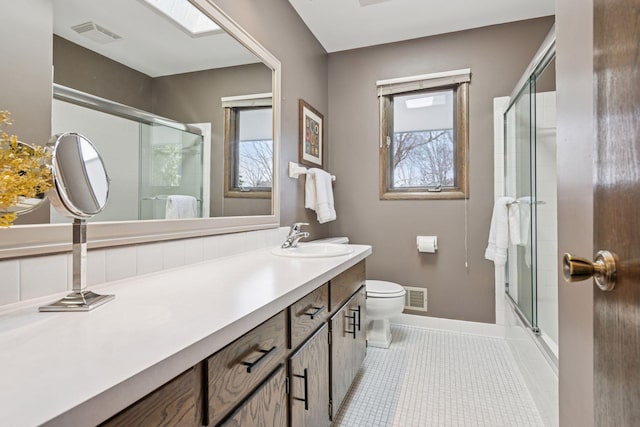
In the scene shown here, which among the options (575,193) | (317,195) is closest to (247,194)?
(317,195)

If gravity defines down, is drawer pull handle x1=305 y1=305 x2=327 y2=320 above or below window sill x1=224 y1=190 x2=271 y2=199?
below

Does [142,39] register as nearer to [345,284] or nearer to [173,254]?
[173,254]

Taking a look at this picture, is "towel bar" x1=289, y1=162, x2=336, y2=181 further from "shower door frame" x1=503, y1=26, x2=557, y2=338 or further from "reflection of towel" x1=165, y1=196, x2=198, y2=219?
"shower door frame" x1=503, y1=26, x2=557, y2=338

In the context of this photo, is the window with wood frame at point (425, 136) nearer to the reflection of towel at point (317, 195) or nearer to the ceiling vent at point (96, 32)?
the reflection of towel at point (317, 195)

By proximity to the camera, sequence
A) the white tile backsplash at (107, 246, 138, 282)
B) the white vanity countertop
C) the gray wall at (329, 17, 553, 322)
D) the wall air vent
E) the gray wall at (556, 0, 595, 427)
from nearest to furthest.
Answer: the white vanity countertop < the gray wall at (556, 0, 595, 427) < the white tile backsplash at (107, 246, 138, 282) < the gray wall at (329, 17, 553, 322) < the wall air vent

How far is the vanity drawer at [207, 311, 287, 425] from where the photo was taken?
25.8 inches

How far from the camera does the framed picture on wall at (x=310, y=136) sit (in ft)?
7.96

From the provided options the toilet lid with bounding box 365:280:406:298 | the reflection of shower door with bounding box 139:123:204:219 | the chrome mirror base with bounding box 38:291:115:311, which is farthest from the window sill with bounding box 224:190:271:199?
the toilet lid with bounding box 365:280:406:298

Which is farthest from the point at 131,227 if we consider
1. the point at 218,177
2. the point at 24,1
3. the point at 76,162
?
the point at 24,1

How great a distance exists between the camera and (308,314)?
1112 millimetres

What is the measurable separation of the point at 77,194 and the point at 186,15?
3.09 ft

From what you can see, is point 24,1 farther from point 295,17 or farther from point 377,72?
point 377,72

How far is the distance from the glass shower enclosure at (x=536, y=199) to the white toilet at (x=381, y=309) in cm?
79

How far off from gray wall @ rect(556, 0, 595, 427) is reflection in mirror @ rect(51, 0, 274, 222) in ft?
4.13
